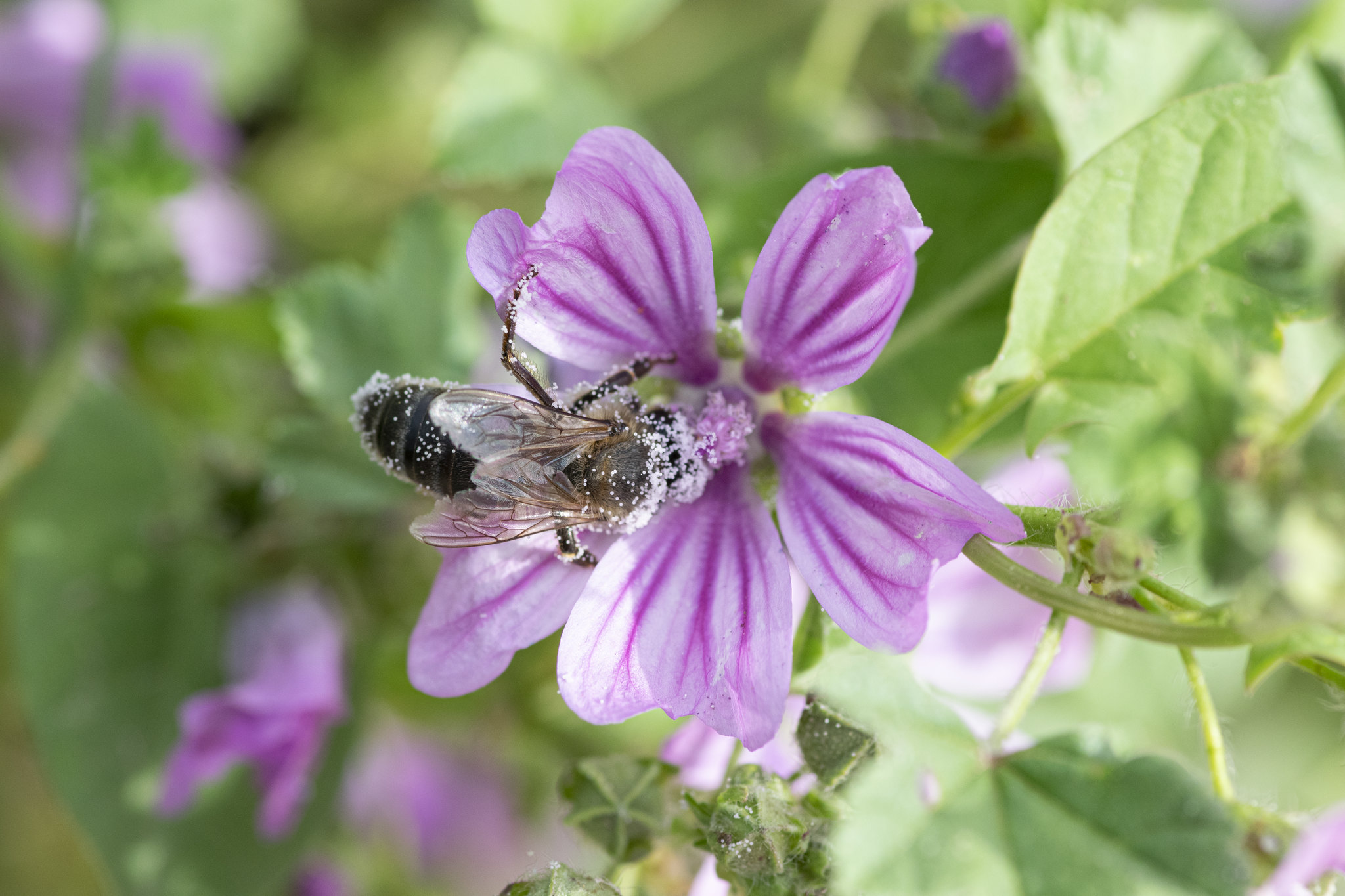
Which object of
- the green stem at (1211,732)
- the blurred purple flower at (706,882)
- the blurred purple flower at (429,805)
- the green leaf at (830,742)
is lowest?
the blurred purple flower at (429,805)

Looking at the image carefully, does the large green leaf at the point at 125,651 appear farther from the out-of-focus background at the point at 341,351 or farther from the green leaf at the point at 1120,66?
the green leaf at the point at 1120,66

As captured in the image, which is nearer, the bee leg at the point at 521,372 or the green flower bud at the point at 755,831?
the green flower bud at the point at 755,831

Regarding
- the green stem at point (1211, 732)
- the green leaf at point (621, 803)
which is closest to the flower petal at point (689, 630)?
the green leaf at point (621, 803)

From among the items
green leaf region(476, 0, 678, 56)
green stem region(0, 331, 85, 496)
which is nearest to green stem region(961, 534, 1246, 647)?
green leaf region(476, 0, 678, 56)

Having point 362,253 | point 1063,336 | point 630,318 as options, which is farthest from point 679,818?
point 362,253

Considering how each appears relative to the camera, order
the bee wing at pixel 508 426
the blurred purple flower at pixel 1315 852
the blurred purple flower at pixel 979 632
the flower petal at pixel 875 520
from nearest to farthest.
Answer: the blurred purple flower at pixel 1315 852 → the flower petal at pixel 875 520 → the bee wing at pixel 508 426 → the blurred purple flower at pixel 979 632

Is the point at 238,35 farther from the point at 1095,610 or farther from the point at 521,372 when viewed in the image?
the point at 1095,610

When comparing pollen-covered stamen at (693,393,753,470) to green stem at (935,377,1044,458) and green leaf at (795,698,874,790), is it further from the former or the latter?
green leaf at (795,698,874,790)
